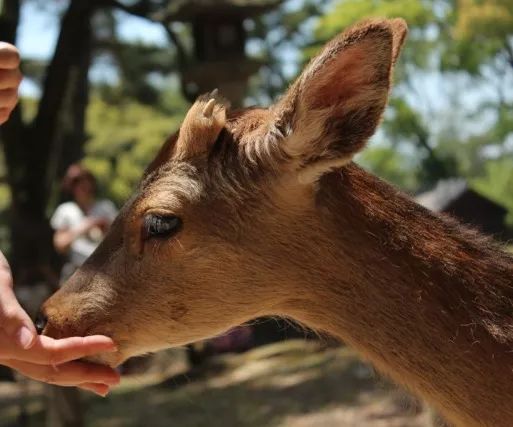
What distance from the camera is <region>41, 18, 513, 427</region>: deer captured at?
293 centimetres

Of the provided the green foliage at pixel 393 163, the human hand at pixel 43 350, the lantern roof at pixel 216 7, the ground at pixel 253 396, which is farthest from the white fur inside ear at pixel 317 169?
the green foliage at pixel 393 163

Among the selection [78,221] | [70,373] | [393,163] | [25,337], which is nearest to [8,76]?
[25,337]

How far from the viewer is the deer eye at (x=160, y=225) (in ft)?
10.3

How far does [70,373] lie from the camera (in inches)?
118

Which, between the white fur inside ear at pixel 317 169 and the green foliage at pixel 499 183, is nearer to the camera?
the white fur inside ear at pixel 317 169

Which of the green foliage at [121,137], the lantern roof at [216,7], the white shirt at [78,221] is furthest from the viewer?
the green foliage at [121,137]

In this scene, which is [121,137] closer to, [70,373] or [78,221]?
[78,221]

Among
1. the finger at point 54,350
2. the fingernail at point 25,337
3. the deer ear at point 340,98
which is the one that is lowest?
the finger at point 54,350

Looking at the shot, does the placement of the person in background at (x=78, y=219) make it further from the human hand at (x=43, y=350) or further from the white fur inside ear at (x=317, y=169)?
the white fur inside ear at (x=317, y=169)

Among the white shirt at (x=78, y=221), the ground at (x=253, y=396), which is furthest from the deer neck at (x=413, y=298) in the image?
the white shirt at (x=78, y=221)

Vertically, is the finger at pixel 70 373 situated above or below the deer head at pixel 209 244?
below

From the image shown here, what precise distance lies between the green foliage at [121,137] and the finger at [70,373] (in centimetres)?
1764

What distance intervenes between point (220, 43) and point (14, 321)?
19.4 feet

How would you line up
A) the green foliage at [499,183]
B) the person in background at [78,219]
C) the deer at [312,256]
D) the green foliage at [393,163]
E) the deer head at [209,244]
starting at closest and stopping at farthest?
the deer at [312,256] → the deer head at [209,244] → the green foliage at [499,183] → the person in background at [78,219] → the green foliage at [393,163]
